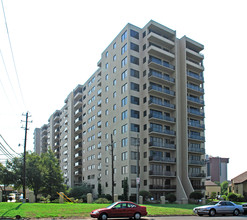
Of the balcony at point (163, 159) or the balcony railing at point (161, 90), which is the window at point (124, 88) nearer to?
the balcony railing at point (161, 90)

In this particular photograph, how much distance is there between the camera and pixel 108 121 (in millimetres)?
68000

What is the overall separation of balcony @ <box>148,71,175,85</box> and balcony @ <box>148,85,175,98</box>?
69.8 inches

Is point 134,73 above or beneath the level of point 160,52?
beneath

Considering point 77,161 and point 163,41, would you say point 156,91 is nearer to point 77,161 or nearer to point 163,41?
point 163,41

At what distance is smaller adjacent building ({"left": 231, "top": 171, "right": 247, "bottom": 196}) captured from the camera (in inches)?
2788

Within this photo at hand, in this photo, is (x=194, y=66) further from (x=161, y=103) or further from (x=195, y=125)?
(x=161, y=103)

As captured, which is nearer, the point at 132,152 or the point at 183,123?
the point at 132,152

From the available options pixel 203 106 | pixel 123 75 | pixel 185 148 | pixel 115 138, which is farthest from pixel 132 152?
pixel 203 106

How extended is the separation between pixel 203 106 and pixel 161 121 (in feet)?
47.3

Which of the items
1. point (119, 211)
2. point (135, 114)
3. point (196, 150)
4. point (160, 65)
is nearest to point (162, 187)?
point (196, 150)

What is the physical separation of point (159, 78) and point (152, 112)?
23.9 feet

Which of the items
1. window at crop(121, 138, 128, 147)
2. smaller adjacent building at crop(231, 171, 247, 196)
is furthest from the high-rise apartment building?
smaller adjacent building at crop(231, 171, 247, 196)

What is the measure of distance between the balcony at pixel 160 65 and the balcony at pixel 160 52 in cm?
114

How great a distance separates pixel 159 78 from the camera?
61719mm
